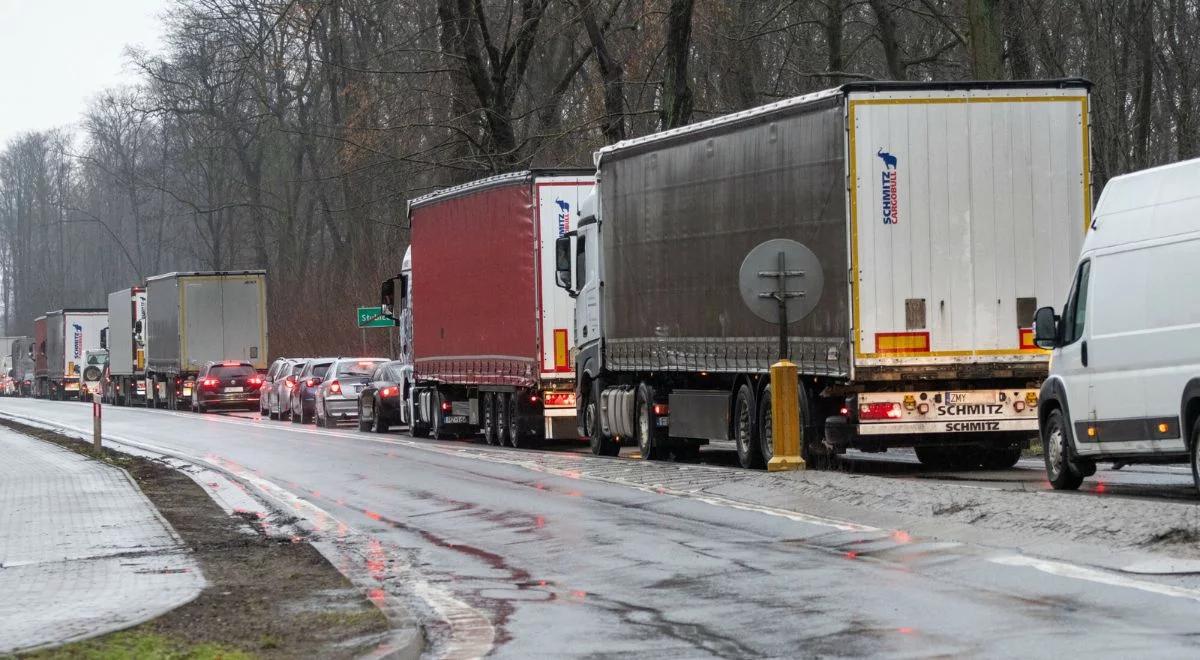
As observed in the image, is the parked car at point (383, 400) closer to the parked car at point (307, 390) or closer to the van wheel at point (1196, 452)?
the parked car at point (307, 390)

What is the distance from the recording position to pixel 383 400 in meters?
39.4

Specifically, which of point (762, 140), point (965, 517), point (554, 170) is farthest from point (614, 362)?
point (965, 517)

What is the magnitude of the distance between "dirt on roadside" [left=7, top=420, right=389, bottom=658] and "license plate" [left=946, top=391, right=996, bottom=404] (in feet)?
22.7

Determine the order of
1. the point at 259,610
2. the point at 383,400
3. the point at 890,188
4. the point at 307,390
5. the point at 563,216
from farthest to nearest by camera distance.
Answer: the point at 307,390, the point at 383,400, the point at 563,216, the point at 890,188, the point at 259,610

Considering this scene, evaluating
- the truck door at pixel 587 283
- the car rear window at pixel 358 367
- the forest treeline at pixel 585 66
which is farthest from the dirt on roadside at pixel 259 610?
the car rear window at pixel 358 367

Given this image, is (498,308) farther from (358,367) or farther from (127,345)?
(127,345)

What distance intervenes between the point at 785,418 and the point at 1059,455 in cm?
363

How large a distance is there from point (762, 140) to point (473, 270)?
11377 mm

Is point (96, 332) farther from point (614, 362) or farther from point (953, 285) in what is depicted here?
point (953, 285)

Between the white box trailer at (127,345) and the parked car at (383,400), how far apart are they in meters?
28.3

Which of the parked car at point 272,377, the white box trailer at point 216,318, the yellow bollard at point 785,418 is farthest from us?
the white box trailer at point 216,318

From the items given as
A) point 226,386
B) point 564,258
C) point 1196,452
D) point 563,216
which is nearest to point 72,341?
point 226,386

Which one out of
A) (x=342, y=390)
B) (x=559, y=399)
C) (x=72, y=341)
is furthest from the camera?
(x=72, y=341)

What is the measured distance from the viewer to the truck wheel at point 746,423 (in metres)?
20.4
